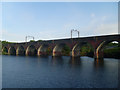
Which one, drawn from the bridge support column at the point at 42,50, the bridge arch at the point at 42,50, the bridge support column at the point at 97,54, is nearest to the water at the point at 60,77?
the bridge support column at the point at 97,54

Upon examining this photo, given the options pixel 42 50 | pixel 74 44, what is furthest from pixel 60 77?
pixel 42 50

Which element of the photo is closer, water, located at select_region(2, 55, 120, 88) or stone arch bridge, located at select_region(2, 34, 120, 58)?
water, located at select_region(2, 55, 120, 88)

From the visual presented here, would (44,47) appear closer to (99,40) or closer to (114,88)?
(99,40)

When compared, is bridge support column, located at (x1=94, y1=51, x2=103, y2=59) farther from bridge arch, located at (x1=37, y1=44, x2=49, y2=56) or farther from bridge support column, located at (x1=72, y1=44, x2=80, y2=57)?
bridge arch, located at (x1=37, y1=44, x2=49, y2=56)

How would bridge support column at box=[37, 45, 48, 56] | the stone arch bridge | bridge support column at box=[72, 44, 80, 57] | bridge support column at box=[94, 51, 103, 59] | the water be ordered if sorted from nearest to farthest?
the water, the stone arch bridge, bridge support column at box=[94, 51, 103, 59], bridge support column at box=[72, 44, 80, 57], bridge support column at box=[37, 45, 48, 56]

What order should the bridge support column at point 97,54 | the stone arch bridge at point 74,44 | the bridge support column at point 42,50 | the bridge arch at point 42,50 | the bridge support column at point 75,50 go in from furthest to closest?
the bridge support column at point 42,50 < the bridge arch at point 42,50 < the bridge support column at point 75,50 < the bridge support column at point 97,54 < the stone arch bridge at point 74,44

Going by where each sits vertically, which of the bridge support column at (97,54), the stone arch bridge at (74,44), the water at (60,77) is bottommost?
the water at (60,77)

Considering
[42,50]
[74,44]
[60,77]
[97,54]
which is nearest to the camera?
[60,77]

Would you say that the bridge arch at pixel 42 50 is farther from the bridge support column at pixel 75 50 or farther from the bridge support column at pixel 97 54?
the bridge support column at pixel 97 54

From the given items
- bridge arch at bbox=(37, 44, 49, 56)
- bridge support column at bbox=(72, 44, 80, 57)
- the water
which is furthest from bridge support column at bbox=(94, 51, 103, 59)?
bridge arch at bbox=(37, 44, 49, 56)

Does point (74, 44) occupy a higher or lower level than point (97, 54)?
higher

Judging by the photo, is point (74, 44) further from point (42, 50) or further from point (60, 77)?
point (60, 77)

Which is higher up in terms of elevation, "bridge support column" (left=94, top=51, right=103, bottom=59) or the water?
"bridge support column" (left=94, top=51, right=103, bottom=59)

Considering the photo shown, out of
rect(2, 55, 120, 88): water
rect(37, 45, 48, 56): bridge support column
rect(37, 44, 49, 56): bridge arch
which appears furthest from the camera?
rect(37, 45, 48, 56): bridge support column
